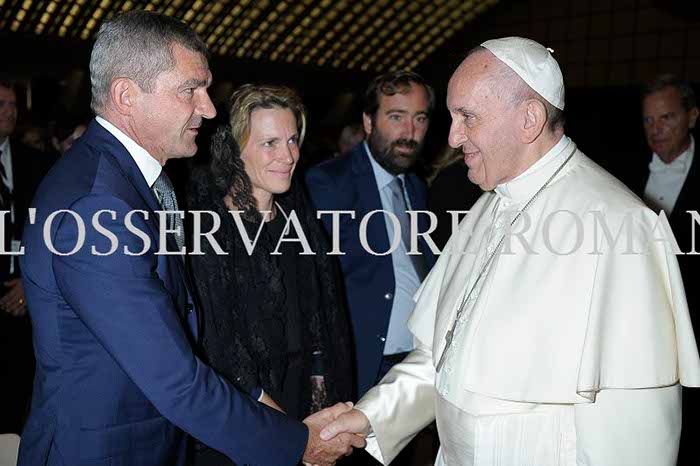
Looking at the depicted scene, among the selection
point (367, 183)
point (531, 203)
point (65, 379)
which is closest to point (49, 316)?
point (65, 379)

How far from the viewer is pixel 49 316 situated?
5.69 feet

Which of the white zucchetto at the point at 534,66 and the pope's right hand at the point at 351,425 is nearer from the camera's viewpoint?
the white zucchetto at the point at 534,66

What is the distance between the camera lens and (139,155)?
75.2 inches

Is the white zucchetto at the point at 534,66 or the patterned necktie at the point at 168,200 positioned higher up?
the white zucchetto at the point at 534,66

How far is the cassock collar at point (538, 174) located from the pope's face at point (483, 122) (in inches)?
1.1

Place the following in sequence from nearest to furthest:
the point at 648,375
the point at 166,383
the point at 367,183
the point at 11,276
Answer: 1. the point at 648,375
2. the point at 166,383
3. the point at 367,183
4. the point at 11,276

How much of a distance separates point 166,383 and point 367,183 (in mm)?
2034

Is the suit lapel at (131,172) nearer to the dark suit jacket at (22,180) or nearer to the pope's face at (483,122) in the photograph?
the pope's face at (483,122)

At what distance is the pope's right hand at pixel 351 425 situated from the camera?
2291mm

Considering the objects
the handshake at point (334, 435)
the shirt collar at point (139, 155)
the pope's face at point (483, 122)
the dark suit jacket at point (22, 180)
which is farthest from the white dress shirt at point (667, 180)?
the dark suit jacket at point (22, 180)

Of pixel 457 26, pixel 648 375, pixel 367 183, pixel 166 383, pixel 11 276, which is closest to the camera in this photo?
pixel 648 375

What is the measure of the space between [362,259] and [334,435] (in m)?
A: 1.25

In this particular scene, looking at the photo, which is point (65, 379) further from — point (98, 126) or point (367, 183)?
point (367, 183)

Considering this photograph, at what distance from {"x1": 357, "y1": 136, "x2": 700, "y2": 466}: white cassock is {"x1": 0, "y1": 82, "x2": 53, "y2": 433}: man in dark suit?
11.9 feet
